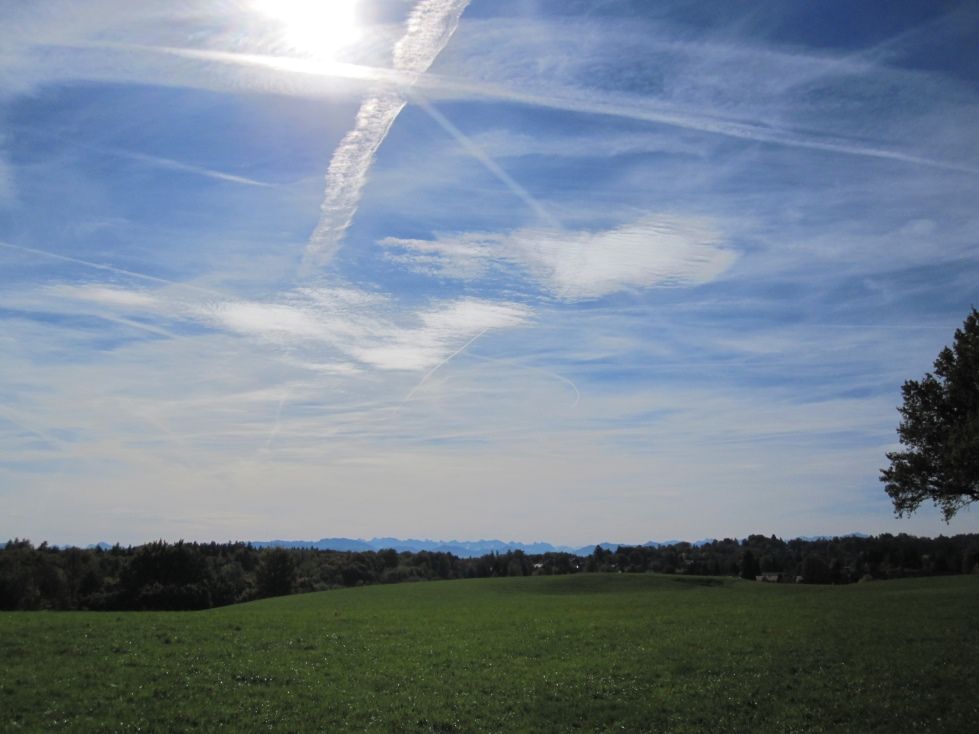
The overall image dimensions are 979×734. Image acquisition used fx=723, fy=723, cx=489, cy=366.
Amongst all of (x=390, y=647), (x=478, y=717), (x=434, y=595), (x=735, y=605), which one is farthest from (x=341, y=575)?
(x=478, y=717)

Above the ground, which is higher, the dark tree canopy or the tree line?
the dark tree canopy

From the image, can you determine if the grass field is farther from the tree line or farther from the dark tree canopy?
the tree line

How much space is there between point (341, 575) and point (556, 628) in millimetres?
118523

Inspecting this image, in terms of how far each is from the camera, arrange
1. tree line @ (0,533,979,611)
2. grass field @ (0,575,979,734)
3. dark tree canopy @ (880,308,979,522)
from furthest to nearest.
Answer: tree line @ (0,533,979,611) → dark tree canopy @ (880,308,979,522) → grass field @ (0,575,979,734)

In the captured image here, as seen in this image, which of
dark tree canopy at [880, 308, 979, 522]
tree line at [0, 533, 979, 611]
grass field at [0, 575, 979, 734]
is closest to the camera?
grass field at [0, 575, 979, 734]

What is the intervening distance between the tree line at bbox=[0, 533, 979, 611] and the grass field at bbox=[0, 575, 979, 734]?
5415cm

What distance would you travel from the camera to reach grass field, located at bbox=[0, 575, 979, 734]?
18.2 meters

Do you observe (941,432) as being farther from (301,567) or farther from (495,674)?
(301,567)

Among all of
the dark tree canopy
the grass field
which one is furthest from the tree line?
the grass field

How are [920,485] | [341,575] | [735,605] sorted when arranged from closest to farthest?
[735,605] < [920,485] < [341,575]

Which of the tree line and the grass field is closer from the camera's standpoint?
the grass field

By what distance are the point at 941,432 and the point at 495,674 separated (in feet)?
117

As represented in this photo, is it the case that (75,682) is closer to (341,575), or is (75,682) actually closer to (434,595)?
(434,595)

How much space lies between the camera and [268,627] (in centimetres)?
3141
